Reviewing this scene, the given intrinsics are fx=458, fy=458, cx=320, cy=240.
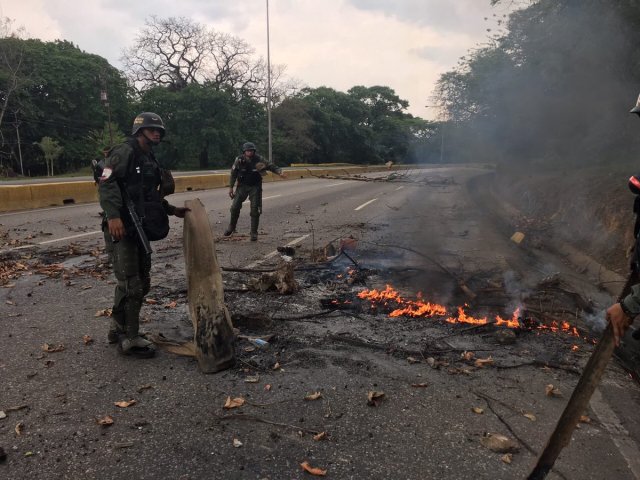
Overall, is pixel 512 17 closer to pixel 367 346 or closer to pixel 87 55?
pixel 367 346

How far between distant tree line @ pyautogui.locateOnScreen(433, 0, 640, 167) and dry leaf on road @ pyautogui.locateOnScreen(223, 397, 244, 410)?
11607 mm

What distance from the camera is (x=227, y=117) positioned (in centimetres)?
4322

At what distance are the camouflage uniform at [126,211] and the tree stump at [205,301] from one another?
41cm

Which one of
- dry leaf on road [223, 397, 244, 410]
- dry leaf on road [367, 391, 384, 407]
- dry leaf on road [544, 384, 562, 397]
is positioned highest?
dry leaf on road [223, 397, 244, 410]

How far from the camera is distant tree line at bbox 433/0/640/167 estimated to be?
11672mm

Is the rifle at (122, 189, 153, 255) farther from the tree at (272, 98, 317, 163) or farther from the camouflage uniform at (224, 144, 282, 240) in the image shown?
the tree at (272, 98, 317, 163)

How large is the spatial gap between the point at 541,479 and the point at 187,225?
315cm

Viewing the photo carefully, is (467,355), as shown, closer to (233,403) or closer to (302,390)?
A: (302,390)

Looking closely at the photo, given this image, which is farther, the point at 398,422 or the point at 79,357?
the point at 79,357

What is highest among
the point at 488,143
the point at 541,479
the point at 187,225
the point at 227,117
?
the point at 227,117

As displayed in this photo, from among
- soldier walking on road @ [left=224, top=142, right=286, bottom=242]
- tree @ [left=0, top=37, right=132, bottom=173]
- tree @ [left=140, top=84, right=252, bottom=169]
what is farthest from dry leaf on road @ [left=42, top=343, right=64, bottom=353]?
tree @ [left=140, top=84, right=252, bottom=169]

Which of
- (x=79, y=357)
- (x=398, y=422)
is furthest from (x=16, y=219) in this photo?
(x=398, y=422)

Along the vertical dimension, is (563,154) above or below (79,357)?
above

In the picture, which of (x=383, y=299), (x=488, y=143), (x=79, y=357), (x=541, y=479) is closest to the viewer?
(x=541, y=479)
